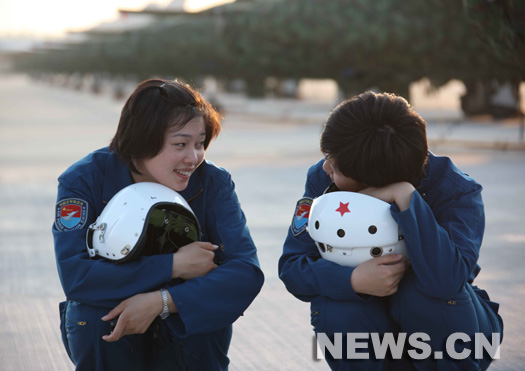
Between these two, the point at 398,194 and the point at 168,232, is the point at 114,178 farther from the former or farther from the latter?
the point at 398,194

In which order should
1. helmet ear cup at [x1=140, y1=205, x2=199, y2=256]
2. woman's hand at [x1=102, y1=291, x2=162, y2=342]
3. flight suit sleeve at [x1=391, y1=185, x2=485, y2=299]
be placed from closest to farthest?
1. flight suit sleeve at [x1=391, y1=185, x2=485, y2=299]
2. woman's hand at [x1=102, y1=291, x2=162, y2=342]
3. helmet ear cup at [x1=140, y1=205, x2=199, y2=256]

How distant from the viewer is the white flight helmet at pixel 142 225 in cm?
270

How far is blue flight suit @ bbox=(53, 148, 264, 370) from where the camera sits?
8.99ft

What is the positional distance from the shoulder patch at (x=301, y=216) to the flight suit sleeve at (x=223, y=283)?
0.18 metres

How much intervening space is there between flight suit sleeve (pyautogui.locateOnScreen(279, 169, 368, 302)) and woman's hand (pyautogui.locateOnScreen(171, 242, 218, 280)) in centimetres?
27

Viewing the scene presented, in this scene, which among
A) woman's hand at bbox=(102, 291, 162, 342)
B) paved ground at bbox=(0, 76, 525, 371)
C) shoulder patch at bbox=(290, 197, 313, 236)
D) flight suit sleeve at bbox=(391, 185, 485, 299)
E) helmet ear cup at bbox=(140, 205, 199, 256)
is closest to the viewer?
flight suit sleeve at bbox=(391, 185, 485, 299)

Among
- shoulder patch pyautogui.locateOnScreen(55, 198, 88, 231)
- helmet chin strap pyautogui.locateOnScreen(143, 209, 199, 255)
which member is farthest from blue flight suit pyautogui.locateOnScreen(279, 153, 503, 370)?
shoulder patch pyautogui.locateOnScreen(55, 198, 88, 231)

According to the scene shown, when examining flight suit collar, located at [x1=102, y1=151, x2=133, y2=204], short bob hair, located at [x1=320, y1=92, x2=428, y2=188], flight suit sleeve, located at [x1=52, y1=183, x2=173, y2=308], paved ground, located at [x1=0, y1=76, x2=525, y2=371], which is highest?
short bob hair, located at [x1=320, y1=92, x2=428, y2=188]

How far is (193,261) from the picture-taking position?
2809mm

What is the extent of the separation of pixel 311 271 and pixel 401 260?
1.00 ft

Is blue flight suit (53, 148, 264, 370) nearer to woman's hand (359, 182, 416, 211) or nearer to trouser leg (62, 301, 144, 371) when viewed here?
trouser leg (62, 301, 144, 371)

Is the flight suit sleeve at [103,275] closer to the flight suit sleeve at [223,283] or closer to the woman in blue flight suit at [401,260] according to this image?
the flight suit sleeve at [223,283]

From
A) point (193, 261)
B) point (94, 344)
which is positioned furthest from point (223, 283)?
point (94, 344)

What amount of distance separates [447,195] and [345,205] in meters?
0.39
